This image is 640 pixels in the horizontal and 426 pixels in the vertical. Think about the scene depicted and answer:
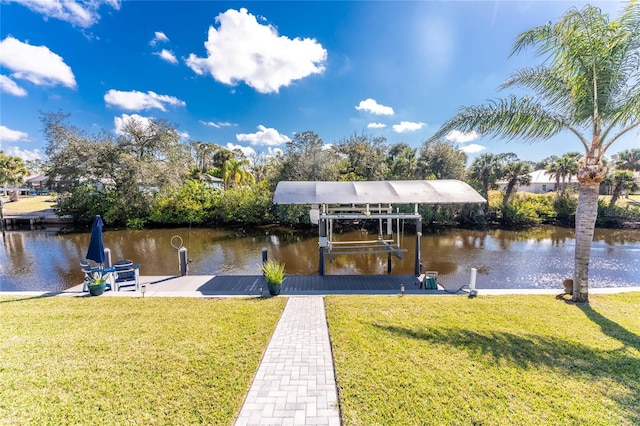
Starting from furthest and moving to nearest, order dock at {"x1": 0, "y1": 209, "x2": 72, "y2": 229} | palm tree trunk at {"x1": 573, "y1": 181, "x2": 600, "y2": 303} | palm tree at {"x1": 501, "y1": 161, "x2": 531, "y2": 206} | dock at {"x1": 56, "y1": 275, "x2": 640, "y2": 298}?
1. dock at {"x1": 0, "y1": 209, "x2": 72, "y2": 229}
2. palm tree at {"x1": 501, "y1": 161, "x2": 531, "y2": 206}
3. dock at {"x1": 56, "y1": 275, "x2": 640, "y2": 298}
4. palm tree trunk at {"x1": 573, "y1": 181, "x2": 600, "y2": 303}

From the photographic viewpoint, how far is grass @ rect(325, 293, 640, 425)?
10.0 ft

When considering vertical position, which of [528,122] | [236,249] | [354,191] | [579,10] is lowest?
[236,249]

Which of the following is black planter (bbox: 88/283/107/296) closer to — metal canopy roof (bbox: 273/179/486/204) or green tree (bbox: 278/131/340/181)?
metal canopy roof (bbox: 273/179/486/204)

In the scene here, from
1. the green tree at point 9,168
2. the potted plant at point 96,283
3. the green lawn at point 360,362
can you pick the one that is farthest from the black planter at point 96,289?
the green tree at point 9,168

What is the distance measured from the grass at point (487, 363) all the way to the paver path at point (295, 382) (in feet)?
0.67

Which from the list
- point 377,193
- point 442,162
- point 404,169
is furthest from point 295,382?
point 442,162

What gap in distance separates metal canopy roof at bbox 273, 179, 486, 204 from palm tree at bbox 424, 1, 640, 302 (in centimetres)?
247

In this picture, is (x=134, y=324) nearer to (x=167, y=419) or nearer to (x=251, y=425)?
(x=167, y=419)

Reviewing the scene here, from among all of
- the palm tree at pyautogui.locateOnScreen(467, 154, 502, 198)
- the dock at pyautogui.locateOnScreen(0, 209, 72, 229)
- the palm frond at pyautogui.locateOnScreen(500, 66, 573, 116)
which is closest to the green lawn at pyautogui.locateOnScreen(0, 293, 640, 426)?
the palm frond at pyautogui.locateOnScreen(500, 66, 573, 116)

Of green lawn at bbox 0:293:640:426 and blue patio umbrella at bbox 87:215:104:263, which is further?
blue patio umbrella at bbox 87:215:104:263

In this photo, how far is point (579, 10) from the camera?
582cm

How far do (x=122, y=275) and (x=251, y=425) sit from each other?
24.5ft

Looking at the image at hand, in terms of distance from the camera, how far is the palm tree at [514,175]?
24156 millimetres

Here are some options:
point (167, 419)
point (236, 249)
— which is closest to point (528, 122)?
point (167, 419)
